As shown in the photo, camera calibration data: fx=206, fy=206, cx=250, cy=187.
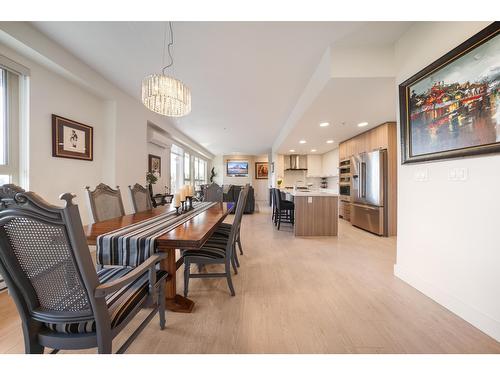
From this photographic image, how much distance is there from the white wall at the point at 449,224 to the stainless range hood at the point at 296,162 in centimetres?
628

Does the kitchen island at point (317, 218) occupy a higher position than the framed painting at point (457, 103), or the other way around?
the framed painting at point (457, 103)

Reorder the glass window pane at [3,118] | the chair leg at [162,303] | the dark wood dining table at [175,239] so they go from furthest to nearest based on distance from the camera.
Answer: the glass window pane at [3,118] < the chair leg at [162,303] < the dark wood dining table at [175,239]

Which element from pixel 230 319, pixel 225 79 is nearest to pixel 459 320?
pixel 230 319

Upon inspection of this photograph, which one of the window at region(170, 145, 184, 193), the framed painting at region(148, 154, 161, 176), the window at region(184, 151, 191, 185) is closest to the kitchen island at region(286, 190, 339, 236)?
the framed painting at region(148, 154, 161, 176)

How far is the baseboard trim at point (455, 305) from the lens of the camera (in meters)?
1.41

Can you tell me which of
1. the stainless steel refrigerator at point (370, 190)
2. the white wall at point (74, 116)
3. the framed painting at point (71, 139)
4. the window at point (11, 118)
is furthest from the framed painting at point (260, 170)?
the window at point (11, 118)

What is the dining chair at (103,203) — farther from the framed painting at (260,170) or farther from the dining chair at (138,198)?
the framed painting at (260,170)

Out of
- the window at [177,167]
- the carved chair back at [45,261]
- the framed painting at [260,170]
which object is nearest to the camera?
the carved chair back at [45,261]

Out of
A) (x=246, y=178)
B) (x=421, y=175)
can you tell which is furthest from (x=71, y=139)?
(x=246, y=178)

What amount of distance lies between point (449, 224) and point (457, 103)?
0.96 metres

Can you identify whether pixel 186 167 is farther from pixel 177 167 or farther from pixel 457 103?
pixel 457 103

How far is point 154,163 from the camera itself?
5.21 m

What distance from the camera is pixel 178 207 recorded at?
229cm

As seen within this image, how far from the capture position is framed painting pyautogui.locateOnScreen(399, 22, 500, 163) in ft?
4.47
